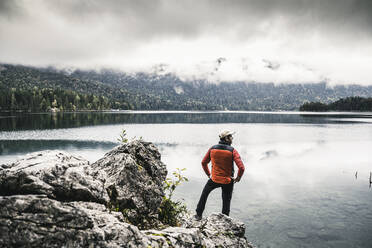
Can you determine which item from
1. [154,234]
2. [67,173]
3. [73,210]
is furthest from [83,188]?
Answer: [154,234]

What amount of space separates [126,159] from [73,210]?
168 inches

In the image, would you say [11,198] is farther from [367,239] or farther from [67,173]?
[367,239]

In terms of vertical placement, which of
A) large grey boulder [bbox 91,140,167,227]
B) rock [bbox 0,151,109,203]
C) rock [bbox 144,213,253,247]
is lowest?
rock [bbox 144,213,253,247]

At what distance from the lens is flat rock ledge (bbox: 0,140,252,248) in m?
4.55

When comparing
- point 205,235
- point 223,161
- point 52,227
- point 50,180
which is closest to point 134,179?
point 205,235

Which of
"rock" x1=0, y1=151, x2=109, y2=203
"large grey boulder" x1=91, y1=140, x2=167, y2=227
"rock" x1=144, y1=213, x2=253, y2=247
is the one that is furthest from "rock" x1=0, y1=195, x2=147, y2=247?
"large grey boulder" x1=91, y1=140, x2=167, y2=227

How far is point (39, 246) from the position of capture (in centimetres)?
443

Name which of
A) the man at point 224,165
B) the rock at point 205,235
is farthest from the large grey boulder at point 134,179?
the man at point 224,165

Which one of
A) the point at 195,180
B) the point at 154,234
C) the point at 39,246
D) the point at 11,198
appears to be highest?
the point at 11,198

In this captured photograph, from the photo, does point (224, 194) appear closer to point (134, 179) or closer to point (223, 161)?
point (223, 161)

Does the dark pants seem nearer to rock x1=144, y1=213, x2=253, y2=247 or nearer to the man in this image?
the man

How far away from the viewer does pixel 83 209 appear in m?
5.29

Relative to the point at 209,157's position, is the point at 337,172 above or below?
below

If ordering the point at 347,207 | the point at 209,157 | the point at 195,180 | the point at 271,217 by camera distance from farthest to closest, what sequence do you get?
1. the point at 195,180
2. the point at 347,207
3. the point at 271,217
4. the point at 209,157
